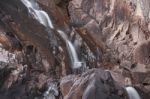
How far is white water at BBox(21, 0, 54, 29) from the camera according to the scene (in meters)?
20.0

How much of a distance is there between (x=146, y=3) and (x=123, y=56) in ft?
10.4

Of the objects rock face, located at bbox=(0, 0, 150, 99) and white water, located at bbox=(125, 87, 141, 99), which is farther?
rock face, located at bbox=(0, 0, 150, 99)

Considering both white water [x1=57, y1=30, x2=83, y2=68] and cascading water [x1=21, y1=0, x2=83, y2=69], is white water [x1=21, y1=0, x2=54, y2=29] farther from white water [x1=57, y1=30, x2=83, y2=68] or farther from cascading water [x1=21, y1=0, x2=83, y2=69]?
white water [x1=57, y1=30, x2=83, y2=68]

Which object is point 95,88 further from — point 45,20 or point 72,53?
point 45,20

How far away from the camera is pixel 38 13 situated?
2053 centimetres

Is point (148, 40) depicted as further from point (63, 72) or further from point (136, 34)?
point (63, 72)

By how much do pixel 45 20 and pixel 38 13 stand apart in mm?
692

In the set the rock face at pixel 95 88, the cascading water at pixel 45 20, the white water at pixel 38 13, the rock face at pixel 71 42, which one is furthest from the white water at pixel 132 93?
the white water at pixel 38 13

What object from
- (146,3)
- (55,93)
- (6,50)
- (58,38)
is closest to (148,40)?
(146,3)

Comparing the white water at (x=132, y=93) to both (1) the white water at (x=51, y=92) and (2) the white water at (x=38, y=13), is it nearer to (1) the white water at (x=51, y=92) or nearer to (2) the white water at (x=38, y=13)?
(1) the white water at (x=51, y=92)

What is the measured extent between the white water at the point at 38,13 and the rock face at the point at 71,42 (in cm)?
26

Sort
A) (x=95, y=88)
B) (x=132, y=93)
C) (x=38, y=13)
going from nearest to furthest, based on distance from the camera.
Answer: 1. (x=95, y=88)
2. (x=132, y=93)
3. (x=38, y=13)

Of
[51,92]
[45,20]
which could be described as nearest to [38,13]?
[45,20]

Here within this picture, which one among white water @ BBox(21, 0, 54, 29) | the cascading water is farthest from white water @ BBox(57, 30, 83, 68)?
white water @ BBox(21, 0, 54, 29)
